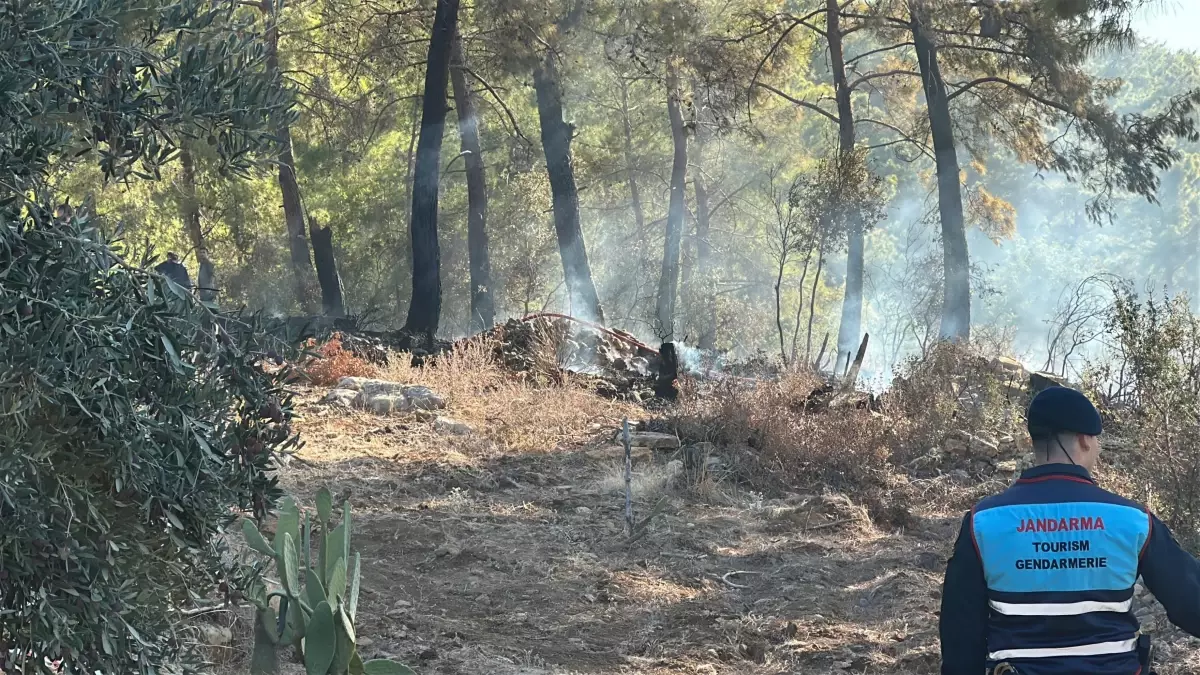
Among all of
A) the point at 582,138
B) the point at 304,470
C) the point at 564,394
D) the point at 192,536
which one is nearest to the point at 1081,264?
the point at 582,138

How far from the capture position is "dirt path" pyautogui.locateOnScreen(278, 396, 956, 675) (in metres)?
6.28

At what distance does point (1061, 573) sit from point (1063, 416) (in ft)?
1.22

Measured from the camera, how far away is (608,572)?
25.3ft

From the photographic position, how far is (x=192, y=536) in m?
3.54

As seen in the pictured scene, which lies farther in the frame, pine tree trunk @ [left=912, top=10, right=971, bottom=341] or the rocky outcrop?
pine tree trunk @ [left=912, top=10, right=971, bottom=341]

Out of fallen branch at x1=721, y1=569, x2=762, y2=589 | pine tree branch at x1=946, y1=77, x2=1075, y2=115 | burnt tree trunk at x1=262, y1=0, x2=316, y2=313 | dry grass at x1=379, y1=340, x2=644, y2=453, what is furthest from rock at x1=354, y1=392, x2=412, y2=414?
burnt tree trunk at x1=262, y1=0, x2=316, y2=313

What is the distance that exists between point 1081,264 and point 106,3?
69.7m

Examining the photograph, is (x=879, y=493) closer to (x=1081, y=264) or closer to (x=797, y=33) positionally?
(x=797, y=33)

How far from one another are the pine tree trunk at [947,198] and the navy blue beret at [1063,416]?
19172 millimetres

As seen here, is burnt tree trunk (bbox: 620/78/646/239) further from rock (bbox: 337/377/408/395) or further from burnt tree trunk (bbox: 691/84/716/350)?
rock (bbox: 337/377/408/395)

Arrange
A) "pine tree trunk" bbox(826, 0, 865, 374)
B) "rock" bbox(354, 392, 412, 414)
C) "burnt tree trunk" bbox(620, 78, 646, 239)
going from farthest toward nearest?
"burnt tree trunk" bbox(620, 78, 646, 239)
"pine tree trunk" bbox(826, 0, 865, 374)
"rock" bbox(354, 392, 412, 414)

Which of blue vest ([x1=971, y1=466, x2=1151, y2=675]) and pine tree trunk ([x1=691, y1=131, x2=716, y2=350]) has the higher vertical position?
pine tree trunk ([x1=691, y1=131, x2=716, y2=350])

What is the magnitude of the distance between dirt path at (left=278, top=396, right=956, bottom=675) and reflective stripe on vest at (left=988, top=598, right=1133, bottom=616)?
3.17 metres

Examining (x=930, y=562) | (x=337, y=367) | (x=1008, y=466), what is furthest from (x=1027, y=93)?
(x=930, y=562)
